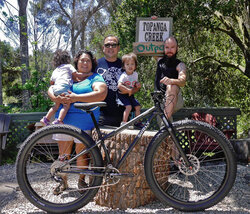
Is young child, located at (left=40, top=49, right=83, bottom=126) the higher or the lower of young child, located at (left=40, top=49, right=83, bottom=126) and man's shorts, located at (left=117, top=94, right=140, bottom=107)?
the higher

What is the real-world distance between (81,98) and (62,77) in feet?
1.15

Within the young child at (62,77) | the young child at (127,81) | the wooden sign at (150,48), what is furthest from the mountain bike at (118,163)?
the wooden sign at (150,48)

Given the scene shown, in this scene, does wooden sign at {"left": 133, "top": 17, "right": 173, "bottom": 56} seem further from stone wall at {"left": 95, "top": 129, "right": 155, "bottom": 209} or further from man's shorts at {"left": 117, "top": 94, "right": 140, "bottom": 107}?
stone wall at {"left": 95, "top": 129, "right": 155, "bottom": 209}

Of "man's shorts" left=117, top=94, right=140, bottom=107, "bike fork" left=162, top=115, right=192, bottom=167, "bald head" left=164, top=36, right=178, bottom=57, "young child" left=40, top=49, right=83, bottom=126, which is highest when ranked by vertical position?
"bald head" left=164, top=36, right=178, bottom=57

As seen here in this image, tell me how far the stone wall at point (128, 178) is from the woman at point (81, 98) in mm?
280

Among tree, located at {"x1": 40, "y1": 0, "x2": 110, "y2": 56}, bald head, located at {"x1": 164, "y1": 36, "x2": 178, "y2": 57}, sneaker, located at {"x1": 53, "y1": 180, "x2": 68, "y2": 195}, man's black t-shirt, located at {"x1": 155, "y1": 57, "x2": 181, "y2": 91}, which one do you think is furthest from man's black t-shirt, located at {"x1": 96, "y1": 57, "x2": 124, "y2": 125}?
tree, located at {"x1": 40, "y1": 0, "x2": 110, "y2": 56}

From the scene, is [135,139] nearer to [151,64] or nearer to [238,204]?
[238,204]

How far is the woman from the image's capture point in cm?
289

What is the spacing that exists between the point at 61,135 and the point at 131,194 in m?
0.92

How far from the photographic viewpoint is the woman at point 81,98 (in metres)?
2.89

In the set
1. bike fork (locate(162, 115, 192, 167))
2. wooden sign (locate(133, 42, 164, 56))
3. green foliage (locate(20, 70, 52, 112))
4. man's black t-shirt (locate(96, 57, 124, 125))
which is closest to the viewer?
bike fork (locate(162, 115, 192, 167))

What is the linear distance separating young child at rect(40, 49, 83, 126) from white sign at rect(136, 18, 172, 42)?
1205mm

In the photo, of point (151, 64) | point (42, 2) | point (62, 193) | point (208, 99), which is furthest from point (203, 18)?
point (42, 2)

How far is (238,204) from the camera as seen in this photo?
3055 mm
